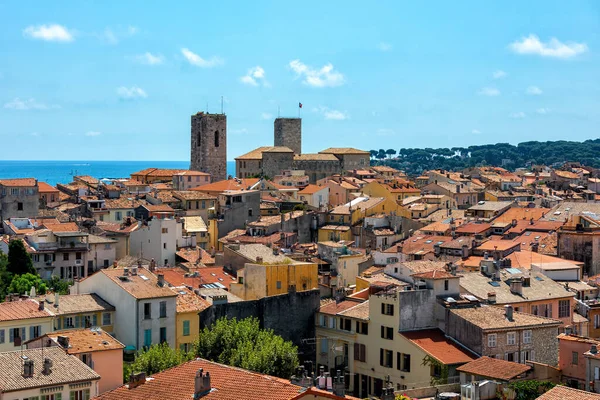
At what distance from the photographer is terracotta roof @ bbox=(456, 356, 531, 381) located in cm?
3231

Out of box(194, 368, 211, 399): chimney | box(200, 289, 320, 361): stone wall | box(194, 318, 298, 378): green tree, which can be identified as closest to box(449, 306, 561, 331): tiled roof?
box(194, 318, 298, 378): green tree

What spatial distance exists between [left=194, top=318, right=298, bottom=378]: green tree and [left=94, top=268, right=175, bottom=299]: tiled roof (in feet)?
7.43

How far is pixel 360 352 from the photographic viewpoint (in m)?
40.3

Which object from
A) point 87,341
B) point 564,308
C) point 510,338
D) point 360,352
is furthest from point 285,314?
point 564,308

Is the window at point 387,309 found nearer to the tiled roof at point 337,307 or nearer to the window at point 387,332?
the window at point 387,332

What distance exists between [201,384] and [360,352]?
1390 cm

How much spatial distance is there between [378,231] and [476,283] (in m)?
25.9

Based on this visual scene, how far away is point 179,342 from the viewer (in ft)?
135

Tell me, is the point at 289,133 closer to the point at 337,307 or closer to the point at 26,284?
the point at 26,284

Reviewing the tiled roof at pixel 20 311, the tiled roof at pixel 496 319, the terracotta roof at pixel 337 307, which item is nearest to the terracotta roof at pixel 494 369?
the tiled roof at pixel 496 319

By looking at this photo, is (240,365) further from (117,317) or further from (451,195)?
(451,195)

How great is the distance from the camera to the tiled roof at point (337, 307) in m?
42.4

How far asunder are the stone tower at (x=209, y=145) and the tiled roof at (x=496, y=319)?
8069cm

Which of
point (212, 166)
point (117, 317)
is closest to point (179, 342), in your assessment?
point (117, 317)
